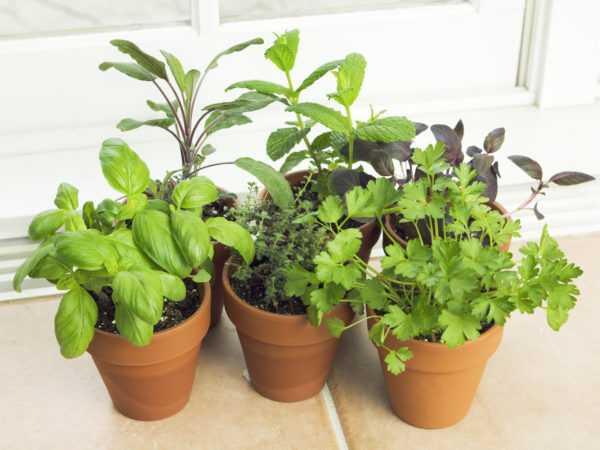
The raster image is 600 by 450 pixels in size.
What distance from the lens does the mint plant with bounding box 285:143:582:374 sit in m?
0.97

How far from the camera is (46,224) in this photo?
1.02m

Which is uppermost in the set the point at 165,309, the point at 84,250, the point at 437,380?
the point at 84,250

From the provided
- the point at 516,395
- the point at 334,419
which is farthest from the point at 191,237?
the point at 516,395

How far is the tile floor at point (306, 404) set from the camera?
1.16m

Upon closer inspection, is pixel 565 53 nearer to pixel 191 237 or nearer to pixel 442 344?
pixel 442 344

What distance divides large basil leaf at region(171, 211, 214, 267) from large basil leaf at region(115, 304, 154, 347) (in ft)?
0.36

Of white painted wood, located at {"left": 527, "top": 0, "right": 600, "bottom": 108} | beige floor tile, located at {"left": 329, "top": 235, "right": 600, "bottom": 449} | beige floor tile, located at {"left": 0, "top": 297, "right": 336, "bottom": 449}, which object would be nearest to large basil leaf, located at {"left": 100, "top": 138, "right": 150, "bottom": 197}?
beige floor tile, located at {"left": 0, "top": 297, "right": 336, "bottom": 449}

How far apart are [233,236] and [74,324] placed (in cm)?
27

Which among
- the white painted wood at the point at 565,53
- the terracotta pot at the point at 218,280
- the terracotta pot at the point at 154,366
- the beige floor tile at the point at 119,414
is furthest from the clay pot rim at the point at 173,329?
the white painted wood at the point at 565,53

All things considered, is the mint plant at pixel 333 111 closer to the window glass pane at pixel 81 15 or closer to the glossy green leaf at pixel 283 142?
the glossy green leaf at pixel 283 142

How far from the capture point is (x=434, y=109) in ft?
5.75

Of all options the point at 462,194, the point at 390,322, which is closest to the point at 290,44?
the point at 462,194

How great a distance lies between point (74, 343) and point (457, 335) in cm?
54

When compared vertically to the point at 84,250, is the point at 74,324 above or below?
below
